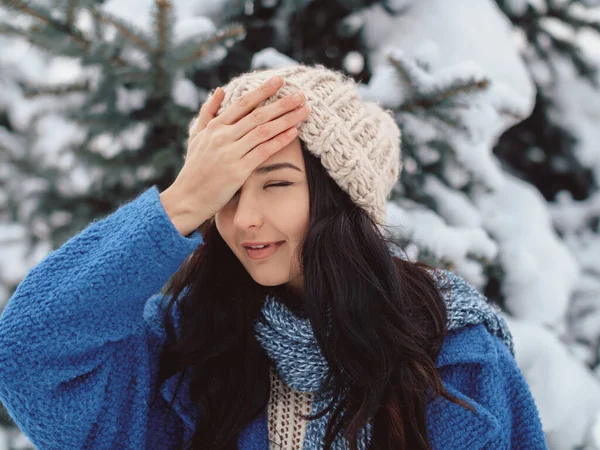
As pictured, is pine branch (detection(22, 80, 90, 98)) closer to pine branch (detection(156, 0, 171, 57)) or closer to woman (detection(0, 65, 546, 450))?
pine branch (detection(156, 0, 171, 57))

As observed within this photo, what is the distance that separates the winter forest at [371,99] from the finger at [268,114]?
0.46m

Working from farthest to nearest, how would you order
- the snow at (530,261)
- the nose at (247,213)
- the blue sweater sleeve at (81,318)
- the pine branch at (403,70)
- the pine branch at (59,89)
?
the snow at (530,261), the pine branch at (59,89), the pine branch at (403,70), the nose at (247,213), the blue sweater sleeve at (81,318)

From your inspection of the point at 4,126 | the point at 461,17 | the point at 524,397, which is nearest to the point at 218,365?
the point at 524,397

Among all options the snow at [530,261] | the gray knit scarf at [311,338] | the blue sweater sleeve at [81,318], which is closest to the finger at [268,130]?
the blue sweater sleeve at [81,318]

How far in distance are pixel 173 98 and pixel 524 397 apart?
53.2 inches

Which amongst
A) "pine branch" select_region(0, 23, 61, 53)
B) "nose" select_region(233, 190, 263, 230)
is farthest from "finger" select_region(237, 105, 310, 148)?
"pine branch" select_region(0, 23, 61, 53)

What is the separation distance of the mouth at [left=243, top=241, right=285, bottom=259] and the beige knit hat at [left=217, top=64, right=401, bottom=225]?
0.74 feet

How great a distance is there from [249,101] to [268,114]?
0.19 ft

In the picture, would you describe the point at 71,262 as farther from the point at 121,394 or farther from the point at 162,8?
the point at 162,8

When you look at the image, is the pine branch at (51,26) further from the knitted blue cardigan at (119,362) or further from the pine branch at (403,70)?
the pine branch at (403,70)

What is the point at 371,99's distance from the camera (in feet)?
5.94

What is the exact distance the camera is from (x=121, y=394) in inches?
50.7

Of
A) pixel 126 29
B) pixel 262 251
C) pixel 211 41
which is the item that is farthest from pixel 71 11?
pixel 262 251

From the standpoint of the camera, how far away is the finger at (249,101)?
1221mm
